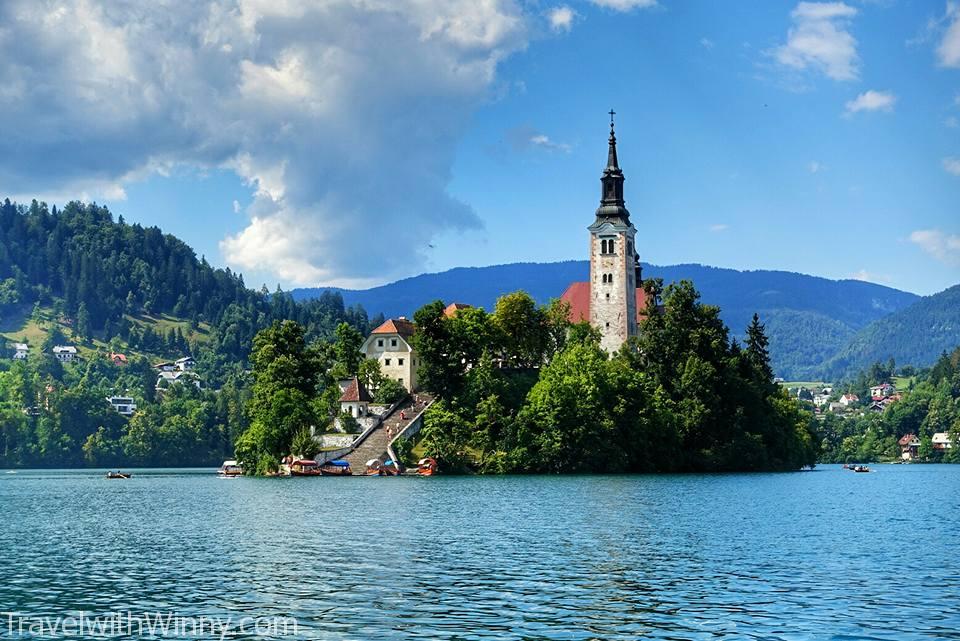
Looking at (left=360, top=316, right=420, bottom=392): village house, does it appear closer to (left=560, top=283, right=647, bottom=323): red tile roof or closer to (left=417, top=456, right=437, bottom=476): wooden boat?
(left=560, top=283, right=647, bottom=323): red tile roof

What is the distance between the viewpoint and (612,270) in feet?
497

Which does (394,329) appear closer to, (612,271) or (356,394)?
(356,394)

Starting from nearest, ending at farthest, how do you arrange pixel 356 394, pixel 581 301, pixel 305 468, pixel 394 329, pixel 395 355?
1. pixel 305 468
2. pixel 356 394
3. pixel 395 355
4. pixel 394 329
5. pixel 581 301

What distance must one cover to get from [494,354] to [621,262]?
25752mm

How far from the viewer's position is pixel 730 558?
45.6 m

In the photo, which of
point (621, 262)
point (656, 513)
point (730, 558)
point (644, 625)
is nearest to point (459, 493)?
point (656, 513)

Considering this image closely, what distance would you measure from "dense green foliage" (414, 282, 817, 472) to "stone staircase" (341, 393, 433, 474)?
4.60 meters

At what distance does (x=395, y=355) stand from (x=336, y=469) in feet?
89.7

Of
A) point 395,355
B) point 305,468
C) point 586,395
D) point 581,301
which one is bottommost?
point 305,468

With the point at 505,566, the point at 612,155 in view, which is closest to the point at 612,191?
the point at 612,155

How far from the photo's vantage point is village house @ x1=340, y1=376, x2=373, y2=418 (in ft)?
443

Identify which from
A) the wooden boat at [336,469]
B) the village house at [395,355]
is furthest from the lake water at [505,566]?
the village house at [395,355]

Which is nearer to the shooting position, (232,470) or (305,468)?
(305,468)

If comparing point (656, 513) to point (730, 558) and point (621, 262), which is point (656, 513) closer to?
point (730, 558)
